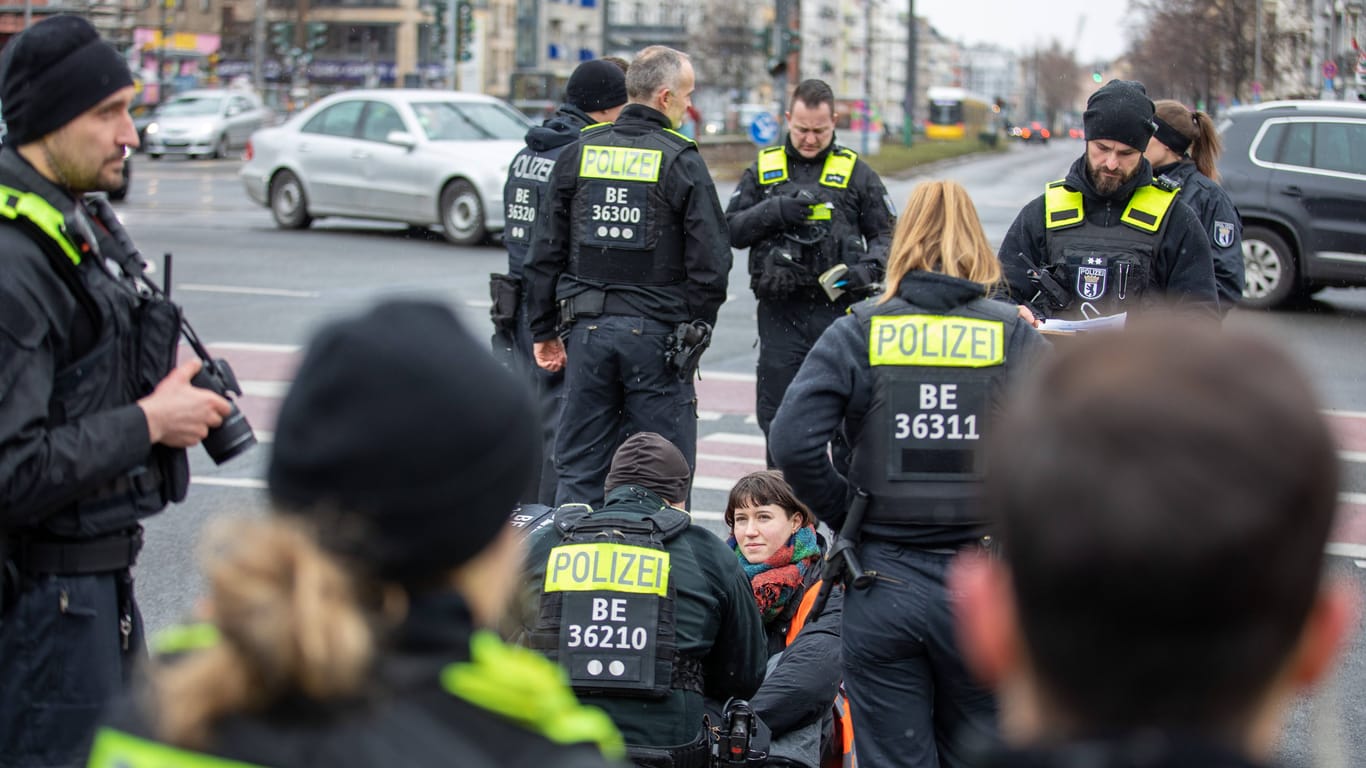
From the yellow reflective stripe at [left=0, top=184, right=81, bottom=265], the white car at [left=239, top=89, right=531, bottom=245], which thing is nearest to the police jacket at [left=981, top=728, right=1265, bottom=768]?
the yellow reflective stripe at [left=0, top=184, right=81, bottom=265]

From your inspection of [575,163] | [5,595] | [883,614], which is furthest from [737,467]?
[5,595]

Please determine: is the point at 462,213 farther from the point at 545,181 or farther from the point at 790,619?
the point at 790,619

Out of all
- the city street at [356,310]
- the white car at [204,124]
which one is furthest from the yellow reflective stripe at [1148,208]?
the white car at [204,124]

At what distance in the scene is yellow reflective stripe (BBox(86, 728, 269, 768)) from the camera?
4.79 ft

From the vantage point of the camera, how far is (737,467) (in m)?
8.73

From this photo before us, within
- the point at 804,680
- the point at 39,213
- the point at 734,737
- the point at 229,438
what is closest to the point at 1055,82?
the point at 804,680

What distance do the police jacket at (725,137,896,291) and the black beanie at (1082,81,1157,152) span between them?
71.0 inches

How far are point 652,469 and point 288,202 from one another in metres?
15.6

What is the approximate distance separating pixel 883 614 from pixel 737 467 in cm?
495

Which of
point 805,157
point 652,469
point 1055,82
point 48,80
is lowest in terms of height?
point 652,469

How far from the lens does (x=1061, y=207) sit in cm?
571

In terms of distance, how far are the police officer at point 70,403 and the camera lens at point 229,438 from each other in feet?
0.13

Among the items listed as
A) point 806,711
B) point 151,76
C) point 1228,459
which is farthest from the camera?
point 151,76

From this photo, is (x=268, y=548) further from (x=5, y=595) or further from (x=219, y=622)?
(x=5, y=595)
